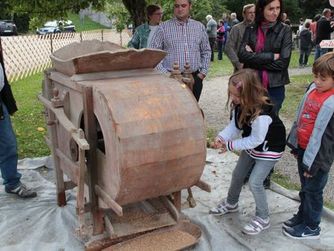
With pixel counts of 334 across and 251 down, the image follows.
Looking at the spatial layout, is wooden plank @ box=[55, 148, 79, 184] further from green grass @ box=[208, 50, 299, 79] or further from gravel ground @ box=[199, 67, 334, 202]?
green grass @ box=[208, 50, 299, 79]

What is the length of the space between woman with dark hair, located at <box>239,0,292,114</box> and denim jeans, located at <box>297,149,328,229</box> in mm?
893

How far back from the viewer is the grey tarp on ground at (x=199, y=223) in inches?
126

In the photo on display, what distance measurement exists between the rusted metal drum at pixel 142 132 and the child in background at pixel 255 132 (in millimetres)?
357

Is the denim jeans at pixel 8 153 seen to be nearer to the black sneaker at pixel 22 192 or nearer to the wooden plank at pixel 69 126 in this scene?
the black sneaker at pixel 22 192

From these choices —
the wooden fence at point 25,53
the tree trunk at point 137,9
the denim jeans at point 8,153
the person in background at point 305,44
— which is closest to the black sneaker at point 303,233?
the denim jeans at point 8,153

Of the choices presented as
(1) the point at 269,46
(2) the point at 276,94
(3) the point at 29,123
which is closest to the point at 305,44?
(3) the point at 29,123

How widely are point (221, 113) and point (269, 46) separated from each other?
14.0 feet

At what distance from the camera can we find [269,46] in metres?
3.84

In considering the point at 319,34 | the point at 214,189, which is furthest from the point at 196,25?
the point at 319,34

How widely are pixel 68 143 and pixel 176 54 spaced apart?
1706 mm

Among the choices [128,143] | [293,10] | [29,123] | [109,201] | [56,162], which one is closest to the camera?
[128,143]

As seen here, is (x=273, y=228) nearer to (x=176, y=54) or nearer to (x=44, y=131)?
(x=176, y=54)

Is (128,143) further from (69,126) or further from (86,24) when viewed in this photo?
(86,24)

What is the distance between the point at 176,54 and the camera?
4594 mm
